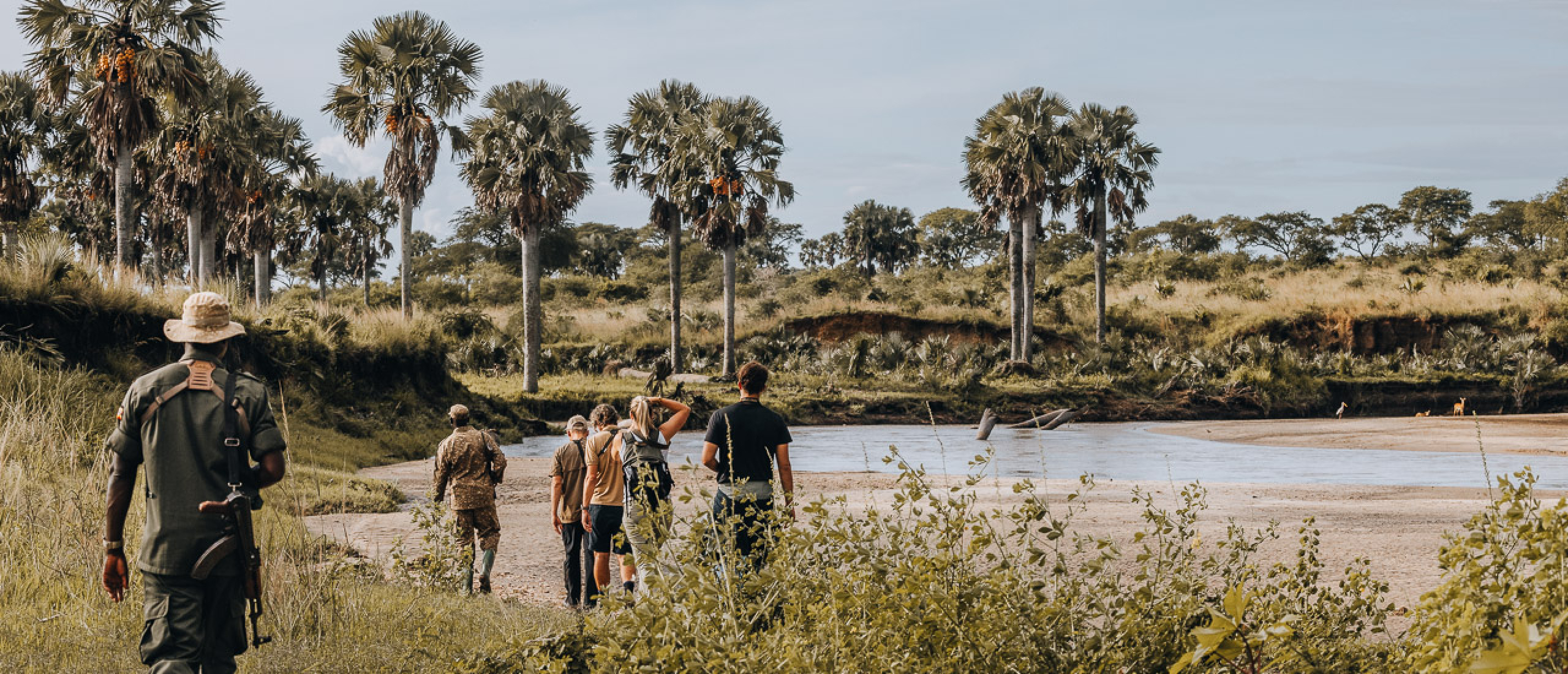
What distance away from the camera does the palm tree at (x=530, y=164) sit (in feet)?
116

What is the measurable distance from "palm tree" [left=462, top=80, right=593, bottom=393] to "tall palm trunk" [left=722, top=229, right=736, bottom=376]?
5.49 metres

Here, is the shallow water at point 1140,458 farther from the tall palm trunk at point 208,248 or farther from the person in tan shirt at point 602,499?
the tall palm trunk at point 208,248

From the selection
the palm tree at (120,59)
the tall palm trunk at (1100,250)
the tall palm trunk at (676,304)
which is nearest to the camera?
the palm tree at (120,59)

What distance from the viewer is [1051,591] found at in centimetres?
689

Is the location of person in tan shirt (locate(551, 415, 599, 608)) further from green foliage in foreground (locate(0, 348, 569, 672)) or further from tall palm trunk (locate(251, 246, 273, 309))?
tall palm trunk (locate(251, 246, 273, 309))

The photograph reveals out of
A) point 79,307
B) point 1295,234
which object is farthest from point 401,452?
point 1295,234

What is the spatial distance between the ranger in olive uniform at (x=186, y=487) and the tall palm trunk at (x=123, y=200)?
23574mm

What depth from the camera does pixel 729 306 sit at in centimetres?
3941

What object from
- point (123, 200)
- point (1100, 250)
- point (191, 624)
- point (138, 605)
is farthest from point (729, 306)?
point (191, 624)

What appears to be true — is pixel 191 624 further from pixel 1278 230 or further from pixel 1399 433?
pixel 1278 230

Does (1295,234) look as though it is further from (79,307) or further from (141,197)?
(79,307)

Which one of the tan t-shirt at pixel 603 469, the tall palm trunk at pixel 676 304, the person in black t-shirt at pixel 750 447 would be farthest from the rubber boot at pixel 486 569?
the tall palm trunk at pixel 676 304

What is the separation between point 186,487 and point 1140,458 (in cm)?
2072

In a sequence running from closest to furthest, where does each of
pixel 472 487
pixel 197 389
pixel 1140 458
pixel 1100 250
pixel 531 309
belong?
1. pixel 197 389
2. pixel 472 487
3. pixel 1140 458
4. pixel 531 309
5. pixel 1100 250
